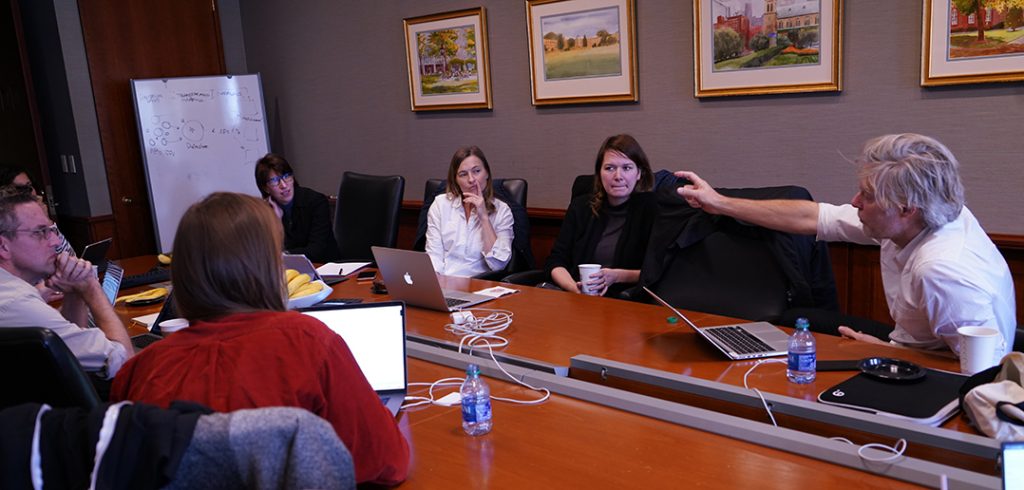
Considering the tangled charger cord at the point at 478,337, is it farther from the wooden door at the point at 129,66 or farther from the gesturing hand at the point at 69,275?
the wooden door at the point at 129,66

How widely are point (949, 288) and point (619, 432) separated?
34.8 inches

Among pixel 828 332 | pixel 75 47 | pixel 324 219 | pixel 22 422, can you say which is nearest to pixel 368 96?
pixel 324 219

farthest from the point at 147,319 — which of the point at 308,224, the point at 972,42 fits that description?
the point at 972,42

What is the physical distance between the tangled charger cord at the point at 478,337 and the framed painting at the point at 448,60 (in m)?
2.41

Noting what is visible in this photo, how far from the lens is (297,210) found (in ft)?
14.0

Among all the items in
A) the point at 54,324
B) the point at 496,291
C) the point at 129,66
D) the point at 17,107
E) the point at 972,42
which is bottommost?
the point at 496,291

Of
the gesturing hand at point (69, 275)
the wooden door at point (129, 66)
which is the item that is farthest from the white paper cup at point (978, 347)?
the wooden door at point (129, 66)

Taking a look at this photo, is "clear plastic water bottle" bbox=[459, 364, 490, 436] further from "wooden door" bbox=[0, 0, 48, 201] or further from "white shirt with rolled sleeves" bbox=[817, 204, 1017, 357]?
"wooden door" bbox=[0, 0, 48, 201]

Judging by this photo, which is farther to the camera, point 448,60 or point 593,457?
point 448,60

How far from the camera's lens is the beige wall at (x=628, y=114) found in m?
3.14

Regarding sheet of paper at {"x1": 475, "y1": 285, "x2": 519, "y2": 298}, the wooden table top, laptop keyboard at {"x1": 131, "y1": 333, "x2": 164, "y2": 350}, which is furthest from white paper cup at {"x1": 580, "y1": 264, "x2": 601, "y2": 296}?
laptop keyboard at {"x1": 131, "y1": 333, "x2": 164, "y2": 350}

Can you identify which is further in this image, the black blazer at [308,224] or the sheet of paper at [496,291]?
the black blazer at [308,224]

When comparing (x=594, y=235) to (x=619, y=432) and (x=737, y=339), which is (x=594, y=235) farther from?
(x=619, y=432)

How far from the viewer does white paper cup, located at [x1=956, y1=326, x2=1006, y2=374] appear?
171cm
